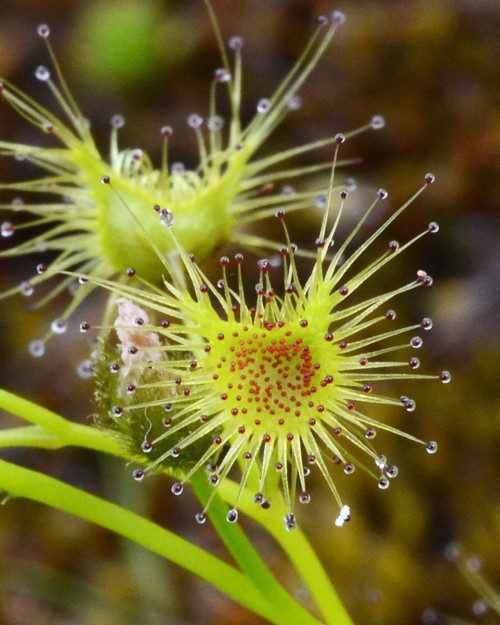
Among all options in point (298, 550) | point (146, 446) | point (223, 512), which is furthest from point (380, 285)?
point (146, 446)

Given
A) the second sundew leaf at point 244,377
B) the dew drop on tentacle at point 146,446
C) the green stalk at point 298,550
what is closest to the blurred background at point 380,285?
the green stalk at point 298,550

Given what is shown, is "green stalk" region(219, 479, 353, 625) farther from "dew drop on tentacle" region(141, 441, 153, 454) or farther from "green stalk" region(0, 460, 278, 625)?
"dew drop on tentacle" region(141, 441, 153, 454)

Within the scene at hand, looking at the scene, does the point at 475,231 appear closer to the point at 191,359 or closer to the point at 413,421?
the point at 413,421

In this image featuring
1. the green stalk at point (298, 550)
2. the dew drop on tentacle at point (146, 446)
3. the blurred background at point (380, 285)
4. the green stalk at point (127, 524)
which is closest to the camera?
the dew drop on tentacle at point (146, 446)

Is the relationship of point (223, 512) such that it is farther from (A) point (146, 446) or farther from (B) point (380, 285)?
(B) point (380, 285)

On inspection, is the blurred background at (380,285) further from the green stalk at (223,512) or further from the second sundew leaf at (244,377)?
the second sundew leaf at (244,377)

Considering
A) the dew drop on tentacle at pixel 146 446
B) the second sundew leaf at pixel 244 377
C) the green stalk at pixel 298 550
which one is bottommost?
the green stalk at pixel 298 550

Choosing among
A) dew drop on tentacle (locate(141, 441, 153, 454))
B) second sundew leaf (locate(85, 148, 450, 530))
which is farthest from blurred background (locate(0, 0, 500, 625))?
dew drop on tentacle (locate(141, 441, 153, 454))

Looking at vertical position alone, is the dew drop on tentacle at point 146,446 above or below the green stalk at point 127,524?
above

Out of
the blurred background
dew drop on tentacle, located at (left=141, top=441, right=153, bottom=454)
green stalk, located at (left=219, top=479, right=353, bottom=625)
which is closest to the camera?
dew drop on tentacle, located at (left=141, top=441, right=153, bottom=454)
